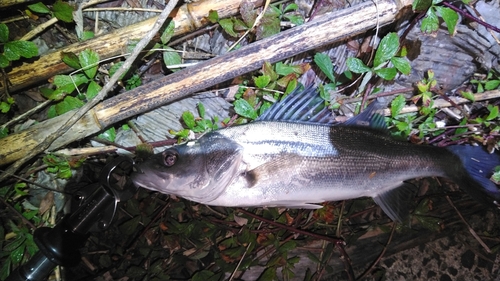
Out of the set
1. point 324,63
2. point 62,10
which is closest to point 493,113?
point 324,63

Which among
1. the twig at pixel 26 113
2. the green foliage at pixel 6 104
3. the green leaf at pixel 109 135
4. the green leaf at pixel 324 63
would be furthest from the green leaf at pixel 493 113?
the green foliage at pixel 6 104

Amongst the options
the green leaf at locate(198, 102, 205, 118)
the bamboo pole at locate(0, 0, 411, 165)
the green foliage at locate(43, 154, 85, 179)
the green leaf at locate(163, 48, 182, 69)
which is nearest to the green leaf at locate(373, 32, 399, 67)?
the bamboo pole at locate(0, 0, 411, 165)

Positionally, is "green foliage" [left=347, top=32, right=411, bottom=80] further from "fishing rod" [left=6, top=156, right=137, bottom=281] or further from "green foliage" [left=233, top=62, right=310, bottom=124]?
"fishing rod" [left=6, top=156, right=137, bottom=281]

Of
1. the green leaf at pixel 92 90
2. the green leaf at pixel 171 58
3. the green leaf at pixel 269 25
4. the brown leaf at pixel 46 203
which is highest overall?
the green leaf at pixel 269 25

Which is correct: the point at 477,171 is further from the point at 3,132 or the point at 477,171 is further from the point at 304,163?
the point at 3,132

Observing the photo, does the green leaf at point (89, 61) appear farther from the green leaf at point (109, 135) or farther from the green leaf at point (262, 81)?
the green leaf at point (262, 81)

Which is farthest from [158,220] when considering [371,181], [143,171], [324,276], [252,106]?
[371,181]

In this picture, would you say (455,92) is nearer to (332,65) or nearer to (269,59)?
(332,65)
